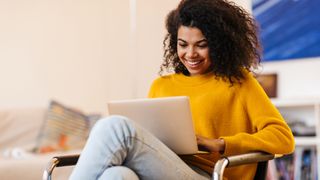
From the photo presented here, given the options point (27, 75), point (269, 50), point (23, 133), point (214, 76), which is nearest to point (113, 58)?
point (27, 75)

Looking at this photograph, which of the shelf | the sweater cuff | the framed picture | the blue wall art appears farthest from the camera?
the framed picture

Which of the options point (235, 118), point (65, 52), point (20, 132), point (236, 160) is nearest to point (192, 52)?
point (235, 118)

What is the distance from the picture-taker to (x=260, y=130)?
146 cm

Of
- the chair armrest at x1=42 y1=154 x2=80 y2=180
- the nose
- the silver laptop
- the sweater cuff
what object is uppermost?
the nose

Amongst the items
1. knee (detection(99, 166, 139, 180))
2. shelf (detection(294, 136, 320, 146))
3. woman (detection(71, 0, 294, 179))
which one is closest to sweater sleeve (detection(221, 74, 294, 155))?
woman (detection(71, 0, 294, 179))

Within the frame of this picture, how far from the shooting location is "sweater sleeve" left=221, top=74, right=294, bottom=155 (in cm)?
142

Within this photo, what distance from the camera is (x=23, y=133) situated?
10.0 ft

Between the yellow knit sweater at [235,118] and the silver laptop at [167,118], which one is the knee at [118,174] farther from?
the yellow knit sweater at [235,118]

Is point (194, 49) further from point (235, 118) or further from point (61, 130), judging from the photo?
point (61, 130)

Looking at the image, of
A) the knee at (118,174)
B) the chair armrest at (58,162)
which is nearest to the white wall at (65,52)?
the chair armrest at (58,162)

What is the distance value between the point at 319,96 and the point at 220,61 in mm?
1458

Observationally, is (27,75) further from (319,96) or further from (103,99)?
(319,96)

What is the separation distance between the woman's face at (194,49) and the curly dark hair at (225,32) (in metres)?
0.01

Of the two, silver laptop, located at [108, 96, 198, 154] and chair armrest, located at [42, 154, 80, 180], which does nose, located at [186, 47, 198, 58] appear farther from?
chair armrest, located at [42, 154, 80, 180]
